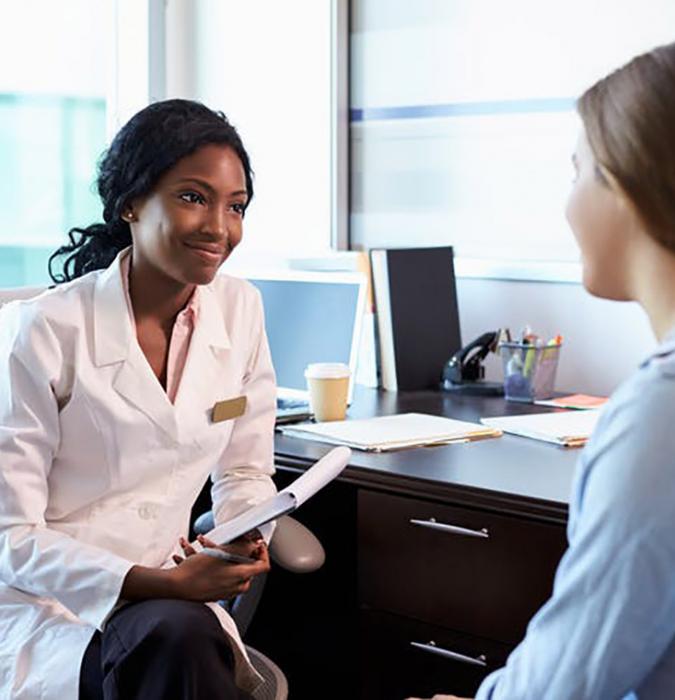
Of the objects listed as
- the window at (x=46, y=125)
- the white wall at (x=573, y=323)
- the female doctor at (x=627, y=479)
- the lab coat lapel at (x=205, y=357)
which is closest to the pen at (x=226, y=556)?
the lab coat lapel at (x=205, y=357)

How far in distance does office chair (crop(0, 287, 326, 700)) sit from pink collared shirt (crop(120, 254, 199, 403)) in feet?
0.74

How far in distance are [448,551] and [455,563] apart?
0.02 metres

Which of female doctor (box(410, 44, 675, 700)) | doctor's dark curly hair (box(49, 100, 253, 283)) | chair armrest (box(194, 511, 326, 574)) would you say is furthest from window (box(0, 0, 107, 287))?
female doctor (box(410, 44, 675, 700))

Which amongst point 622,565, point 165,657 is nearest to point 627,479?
point 622,565

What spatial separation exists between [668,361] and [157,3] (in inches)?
86.4

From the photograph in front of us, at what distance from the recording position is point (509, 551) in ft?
5.67

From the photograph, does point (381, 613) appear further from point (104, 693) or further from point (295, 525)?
point (104, 693)

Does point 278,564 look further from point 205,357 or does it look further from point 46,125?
point 46,125

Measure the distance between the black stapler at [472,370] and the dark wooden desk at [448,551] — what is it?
0.41 m

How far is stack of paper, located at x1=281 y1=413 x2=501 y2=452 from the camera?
200cm

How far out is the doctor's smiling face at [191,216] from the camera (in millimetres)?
1769

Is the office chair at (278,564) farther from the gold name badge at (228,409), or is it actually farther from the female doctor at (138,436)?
the gold name badge at (228,409)

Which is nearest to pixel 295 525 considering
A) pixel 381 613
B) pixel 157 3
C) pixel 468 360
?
pixel 381 613

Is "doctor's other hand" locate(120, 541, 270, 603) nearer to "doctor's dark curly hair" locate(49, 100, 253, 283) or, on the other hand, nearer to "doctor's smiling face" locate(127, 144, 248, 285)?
"doctor's smiling face" locate(127, 144, 248, 285)
